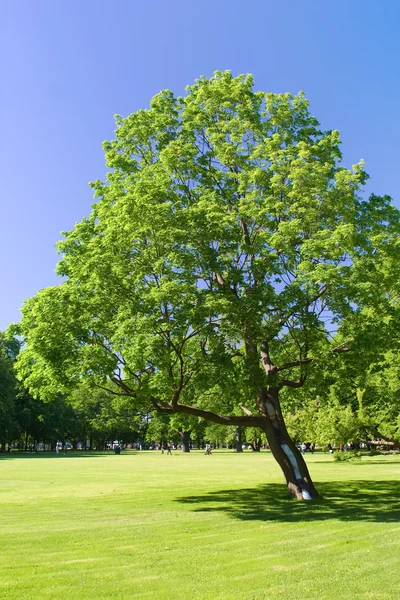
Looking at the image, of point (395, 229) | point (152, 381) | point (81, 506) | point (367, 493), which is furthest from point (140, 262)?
point (367, 493)

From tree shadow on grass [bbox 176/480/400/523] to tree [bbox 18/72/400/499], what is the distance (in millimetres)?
1445

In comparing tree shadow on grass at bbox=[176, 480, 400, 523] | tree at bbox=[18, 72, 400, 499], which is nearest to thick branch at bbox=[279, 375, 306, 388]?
tree at bbox=[18, 72, 400, 499]

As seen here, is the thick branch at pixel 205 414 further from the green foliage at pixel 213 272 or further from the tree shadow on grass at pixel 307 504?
the tree shadow on grass at pixel 307 504

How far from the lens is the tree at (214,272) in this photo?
50.4 feet

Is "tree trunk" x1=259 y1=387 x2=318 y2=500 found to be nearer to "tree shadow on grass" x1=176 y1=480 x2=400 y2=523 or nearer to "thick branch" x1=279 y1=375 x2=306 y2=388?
"tree shadow on grass" x1=176 y1=480 x2=400 y2=523

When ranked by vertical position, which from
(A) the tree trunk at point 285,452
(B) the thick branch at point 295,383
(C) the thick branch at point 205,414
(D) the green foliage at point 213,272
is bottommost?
(A) the tree trunk at point 285,452

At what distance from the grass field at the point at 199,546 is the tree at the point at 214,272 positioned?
328 centimetres

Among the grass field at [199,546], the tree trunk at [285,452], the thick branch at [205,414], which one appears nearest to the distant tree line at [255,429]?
the thick branch at [205,414]

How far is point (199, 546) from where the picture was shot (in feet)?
34.6

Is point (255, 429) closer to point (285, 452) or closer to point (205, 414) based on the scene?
point (285, 452)

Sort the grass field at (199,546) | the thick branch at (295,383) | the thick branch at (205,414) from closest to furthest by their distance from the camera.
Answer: the grass field at (199,546), the thick branch at (205,414), the thick branch at (295,383)

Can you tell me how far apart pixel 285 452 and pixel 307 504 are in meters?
2.02

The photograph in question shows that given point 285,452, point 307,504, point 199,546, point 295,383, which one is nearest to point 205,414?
point 285,452

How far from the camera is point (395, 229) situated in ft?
62.4
